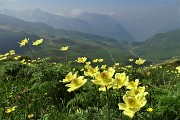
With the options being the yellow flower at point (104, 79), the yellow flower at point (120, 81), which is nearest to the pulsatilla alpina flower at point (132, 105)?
the yellow flower at point (104, 79)

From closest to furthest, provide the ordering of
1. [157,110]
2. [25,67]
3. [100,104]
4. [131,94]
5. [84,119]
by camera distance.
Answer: [131,94], [84,119], [157,110], [100,104], [25,67]

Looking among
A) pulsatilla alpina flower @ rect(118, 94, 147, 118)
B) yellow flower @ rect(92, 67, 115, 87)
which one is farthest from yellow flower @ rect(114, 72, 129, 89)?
pulsatilla alpina flower @ rect(118, 94, 147, 118)

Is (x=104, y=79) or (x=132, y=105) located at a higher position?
(x=104, y=79)

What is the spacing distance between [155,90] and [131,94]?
3154 mm

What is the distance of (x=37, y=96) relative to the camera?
8859mm

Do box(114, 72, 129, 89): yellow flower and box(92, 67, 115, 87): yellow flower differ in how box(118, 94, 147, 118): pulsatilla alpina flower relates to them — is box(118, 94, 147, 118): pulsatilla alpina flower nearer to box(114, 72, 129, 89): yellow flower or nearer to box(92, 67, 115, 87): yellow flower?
box(92, 67, 115, 87): yellow flower

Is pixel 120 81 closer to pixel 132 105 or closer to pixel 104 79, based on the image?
pixel 104 79

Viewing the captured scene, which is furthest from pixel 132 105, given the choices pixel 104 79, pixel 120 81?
pixel 120 81

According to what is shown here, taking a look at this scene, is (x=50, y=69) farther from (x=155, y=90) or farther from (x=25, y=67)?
(x=25, y=67)

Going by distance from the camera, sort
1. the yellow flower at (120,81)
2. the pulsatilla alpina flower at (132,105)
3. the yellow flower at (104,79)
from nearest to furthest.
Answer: the pulsatilla alpina flower at (132,105) < the yellow flower at (104,79) < the yellow flower at (120,81)

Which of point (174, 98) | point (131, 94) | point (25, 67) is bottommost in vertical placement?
point (25, 67)

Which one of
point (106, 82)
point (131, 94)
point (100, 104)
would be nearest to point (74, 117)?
point (100, 104)

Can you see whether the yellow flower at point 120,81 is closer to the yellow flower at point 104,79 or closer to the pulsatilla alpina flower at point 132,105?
the yellow flower at point 104,79

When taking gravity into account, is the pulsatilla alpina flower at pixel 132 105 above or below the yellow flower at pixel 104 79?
below
